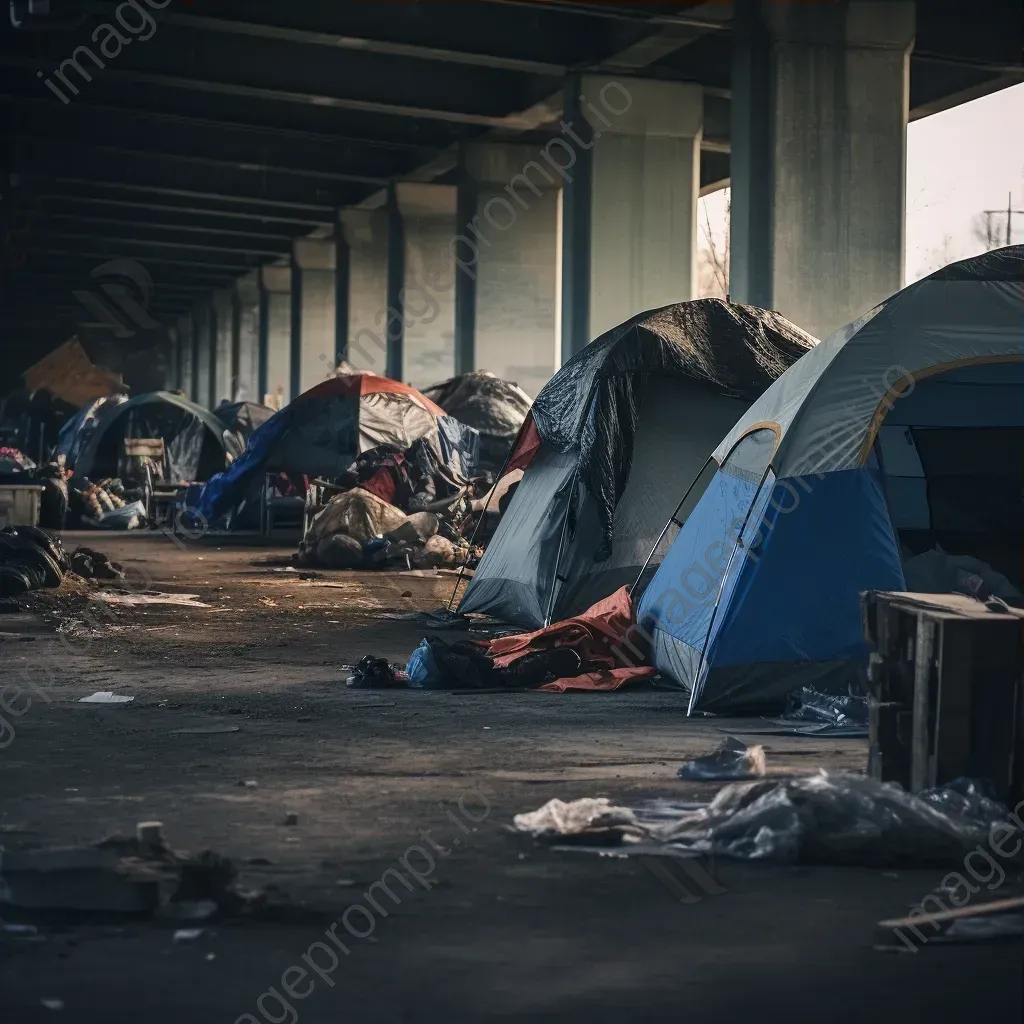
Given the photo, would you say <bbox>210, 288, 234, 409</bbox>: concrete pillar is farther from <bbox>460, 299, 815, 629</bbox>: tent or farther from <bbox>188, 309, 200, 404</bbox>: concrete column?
<bbox>460, 299, 815, 629</bbox>: tent

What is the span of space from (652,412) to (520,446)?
5.59 feet

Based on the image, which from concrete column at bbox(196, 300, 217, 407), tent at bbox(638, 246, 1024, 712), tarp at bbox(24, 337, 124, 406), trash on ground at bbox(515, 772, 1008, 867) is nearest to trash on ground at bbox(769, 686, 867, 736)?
tent at bbox(638, 246, 1024, 712)

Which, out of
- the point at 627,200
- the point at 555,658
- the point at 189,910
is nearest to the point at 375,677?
the point at 555,658

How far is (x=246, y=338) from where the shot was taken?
52.4 meters

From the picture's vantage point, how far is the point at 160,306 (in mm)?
62750

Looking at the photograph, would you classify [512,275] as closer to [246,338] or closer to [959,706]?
[959,706]

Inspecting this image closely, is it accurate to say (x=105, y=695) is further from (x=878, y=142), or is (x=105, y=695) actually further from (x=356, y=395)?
(x=356, y=395)

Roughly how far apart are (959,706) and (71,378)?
165 feet

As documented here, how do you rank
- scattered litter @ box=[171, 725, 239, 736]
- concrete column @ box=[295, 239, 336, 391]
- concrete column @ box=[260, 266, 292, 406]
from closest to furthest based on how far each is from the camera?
scattered litter @ box=[171, 725, 239, 736], concrete column @ box=[295, 239, 336, 391], concrete column @ box=[260, 266, 292, 406]

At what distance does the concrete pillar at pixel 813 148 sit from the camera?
693 inches

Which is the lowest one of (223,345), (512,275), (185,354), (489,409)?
(489,409)

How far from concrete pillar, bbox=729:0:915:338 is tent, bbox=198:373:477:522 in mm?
7396

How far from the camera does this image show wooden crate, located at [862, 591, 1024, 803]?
5.80 meters

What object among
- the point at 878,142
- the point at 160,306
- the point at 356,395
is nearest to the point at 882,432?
the point at 878,142
